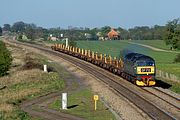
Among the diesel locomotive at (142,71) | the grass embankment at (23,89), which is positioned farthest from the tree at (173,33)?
the diesel locomotive at (142,71)

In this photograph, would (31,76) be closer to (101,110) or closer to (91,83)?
(91,83)

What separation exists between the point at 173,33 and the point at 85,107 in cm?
8527

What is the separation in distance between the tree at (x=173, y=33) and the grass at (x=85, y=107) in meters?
76.6

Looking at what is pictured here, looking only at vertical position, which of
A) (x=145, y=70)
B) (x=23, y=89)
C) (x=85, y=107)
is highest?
(x=145, y=70)

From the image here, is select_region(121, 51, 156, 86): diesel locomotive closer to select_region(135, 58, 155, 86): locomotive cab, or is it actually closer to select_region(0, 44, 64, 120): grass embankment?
select_region(135, 58, 155, 86): locomotive cab

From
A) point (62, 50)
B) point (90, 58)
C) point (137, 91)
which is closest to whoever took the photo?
point (137, 91)

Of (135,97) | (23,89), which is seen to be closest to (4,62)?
(23,89)

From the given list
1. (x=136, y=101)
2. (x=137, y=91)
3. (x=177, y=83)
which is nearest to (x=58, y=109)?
(x=136, y=101)

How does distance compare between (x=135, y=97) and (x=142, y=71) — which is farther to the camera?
(x=142, y=71)

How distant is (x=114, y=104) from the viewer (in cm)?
3181

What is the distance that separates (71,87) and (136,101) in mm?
9531

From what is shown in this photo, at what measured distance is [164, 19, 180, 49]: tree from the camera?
11036cm

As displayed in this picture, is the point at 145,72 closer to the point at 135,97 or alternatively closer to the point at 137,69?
the point at 137,69

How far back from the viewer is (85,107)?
30109 mm
